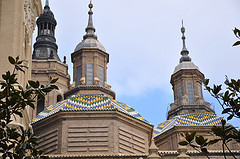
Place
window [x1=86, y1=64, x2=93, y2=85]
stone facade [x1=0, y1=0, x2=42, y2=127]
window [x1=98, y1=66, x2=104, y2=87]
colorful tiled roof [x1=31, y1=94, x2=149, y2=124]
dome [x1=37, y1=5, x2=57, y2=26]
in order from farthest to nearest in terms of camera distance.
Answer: dome [x1=37, y1=5, x2=57, y2=26], window [x1=98, y1=66, x2=104, y2=87], window [x1=86, y1=64, x2=93, y2=85], colorful tiled roof [x1=31, y1=94, x2=149, y2=124], stone facade [x1=0, y1=0, x2=42, y2=127]

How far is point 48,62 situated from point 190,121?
12.2 metres

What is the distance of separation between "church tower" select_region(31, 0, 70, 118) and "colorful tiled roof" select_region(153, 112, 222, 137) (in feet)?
26.4

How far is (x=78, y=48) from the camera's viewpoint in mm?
A: 31156

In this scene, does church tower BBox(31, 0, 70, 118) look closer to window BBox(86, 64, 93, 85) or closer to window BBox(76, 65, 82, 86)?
window BBox(76, 65, 82, 86)

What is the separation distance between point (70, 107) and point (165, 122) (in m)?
8.31

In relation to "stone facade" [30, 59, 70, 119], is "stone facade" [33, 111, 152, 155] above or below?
below

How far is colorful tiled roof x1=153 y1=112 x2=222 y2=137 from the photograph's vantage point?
29969 millimetres

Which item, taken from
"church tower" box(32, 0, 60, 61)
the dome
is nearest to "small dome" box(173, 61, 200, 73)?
Answer: "church tower" box(32, 0, 60, 61)

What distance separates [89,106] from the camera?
83.6 feet

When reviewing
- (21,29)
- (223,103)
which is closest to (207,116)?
(21,29)

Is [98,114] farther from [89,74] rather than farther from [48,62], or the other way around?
[48,62]

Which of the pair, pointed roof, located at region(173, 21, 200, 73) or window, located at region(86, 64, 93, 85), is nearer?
window, located at region(86, 64, 93, 85)

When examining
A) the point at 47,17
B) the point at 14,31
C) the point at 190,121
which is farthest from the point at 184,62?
the point at 14,31

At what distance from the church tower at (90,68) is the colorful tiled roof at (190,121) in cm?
379
